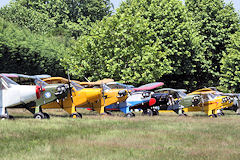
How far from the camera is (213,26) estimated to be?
2031 inches

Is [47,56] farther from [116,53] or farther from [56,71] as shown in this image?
[116,53]

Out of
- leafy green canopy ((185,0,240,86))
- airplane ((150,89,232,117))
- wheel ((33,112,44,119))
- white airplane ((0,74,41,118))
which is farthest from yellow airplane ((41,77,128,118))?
leafy green canopy ((185,0,240,86))

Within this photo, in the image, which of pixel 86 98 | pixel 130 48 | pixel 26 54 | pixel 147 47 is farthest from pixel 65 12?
pixel 86 98

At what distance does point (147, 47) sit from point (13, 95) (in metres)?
23.2

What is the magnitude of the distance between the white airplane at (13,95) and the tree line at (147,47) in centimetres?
1973

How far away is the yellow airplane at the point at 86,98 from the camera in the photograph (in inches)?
879

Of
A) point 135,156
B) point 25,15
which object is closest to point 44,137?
point 135,156

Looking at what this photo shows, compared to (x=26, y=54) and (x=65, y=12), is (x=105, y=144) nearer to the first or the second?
(x=26, y=54)

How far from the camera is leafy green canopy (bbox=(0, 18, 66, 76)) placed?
131ft

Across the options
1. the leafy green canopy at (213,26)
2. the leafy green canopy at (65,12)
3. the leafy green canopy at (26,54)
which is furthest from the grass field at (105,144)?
the leafy green canopy at (65,12)

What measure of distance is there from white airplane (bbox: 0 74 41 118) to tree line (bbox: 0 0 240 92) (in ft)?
64.7

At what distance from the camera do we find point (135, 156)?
394 inches

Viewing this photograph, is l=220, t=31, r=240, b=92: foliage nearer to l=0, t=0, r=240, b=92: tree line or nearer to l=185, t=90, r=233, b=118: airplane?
l=0, t=0, r=240, b=92: tree line

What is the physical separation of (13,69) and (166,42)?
61.1 ft
